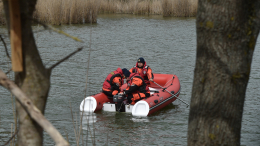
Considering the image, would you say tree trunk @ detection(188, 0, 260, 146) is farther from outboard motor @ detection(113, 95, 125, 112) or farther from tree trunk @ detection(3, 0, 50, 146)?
outboard motor @ detection(113, 95, 125, 112)

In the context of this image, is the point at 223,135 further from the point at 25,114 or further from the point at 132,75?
the point at 132,75

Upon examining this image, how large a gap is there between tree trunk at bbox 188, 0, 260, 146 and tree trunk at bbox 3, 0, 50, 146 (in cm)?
85

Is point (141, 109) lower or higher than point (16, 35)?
lower

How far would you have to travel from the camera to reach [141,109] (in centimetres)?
659

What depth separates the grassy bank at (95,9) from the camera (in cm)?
1733

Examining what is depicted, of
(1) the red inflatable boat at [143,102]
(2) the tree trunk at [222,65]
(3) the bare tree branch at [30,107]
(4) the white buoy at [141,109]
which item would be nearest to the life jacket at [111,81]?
(1) the red inflatable boat at [143,102]

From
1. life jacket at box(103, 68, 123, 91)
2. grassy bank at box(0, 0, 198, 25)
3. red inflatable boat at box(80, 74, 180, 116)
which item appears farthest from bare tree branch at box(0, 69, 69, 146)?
grassy bank at box(0, 0, 198, 25)

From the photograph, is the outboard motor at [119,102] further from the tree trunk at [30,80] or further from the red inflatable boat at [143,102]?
the tree trunk at [30,80]

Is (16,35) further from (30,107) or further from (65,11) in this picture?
(65,11)

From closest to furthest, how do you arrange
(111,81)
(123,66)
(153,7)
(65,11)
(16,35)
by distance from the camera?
(16,35) < (111,81) < (123,66) < (65,11) < (153,7)

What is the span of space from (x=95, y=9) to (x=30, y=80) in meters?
18.1

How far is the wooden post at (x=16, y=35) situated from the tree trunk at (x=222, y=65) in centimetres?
94

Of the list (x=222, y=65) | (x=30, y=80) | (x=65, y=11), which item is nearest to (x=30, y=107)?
(x=30, y=80)

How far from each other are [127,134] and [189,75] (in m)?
4.98
